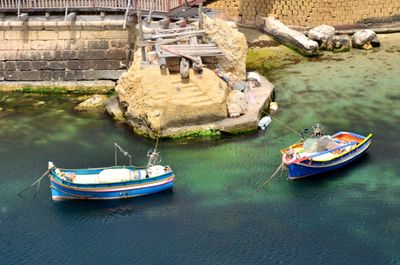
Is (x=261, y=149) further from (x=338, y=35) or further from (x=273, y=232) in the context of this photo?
(x=338, y=35)

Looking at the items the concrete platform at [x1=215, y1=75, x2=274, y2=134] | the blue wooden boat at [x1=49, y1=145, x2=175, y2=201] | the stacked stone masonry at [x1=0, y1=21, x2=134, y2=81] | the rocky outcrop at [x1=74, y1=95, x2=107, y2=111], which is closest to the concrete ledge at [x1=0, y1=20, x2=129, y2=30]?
the stacked stone masonry at [x1=0, y1=21, x2=134, y2=81]

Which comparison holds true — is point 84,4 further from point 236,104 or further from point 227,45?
point 236,104

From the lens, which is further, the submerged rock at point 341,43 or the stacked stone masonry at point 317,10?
the stacked stone masonry at point 317,10

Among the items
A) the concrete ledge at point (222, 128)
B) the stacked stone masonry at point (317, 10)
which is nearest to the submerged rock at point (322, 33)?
the stacked stone masonry at point (317, 10)

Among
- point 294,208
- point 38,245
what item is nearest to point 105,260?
point 38,245

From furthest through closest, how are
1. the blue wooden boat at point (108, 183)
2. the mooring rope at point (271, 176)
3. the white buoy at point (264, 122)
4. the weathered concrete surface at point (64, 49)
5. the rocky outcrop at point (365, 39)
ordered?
the rocky outcrop at point (365, 39) → the weathered concrete surface at point (64, 49) → the white buoy at point (264, 122) → the mooring rope at point (271, 176) → the blue wooden boat at point (108, 183)

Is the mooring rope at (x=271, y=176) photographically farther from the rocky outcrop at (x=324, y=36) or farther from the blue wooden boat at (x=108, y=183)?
the rocky outcrop at (x=324, y=36)

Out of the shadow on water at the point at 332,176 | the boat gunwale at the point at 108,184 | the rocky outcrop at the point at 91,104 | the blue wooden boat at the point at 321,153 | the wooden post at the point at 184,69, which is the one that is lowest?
the shadow on water at the point at 332,176
